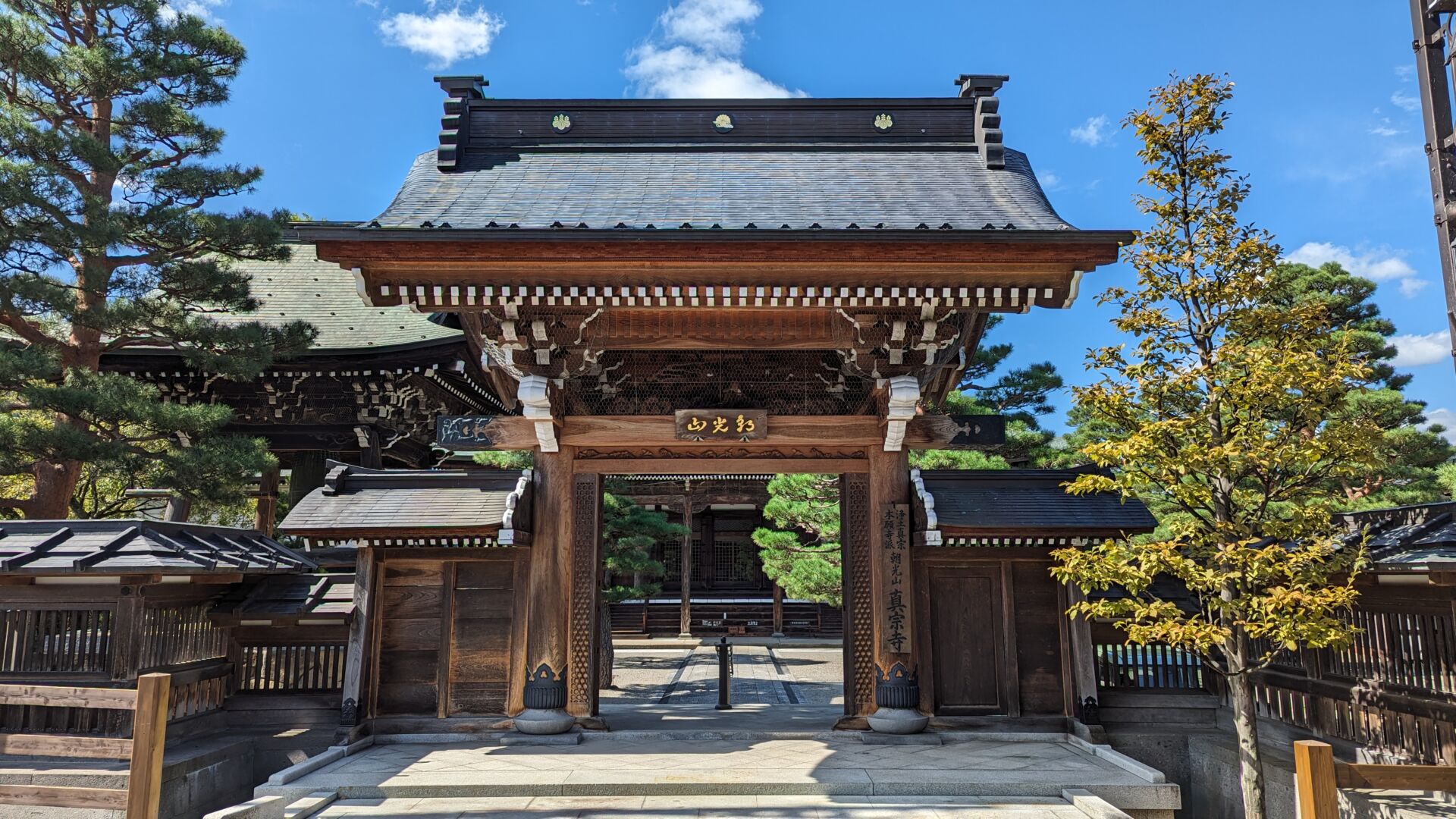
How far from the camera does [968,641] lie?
968 centimetres

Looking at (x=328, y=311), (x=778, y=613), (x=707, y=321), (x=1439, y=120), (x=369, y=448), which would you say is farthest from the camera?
(x=778, y=613)

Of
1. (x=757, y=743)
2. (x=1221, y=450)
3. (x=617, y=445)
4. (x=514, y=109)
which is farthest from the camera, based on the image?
(x=514, y=109)

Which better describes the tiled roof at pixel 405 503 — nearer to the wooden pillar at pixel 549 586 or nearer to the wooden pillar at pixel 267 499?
the wooden pillar at pixel 549 586

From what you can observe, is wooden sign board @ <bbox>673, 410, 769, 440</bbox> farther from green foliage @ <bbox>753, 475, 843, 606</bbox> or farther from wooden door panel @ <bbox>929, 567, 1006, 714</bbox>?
green foliage @ <bbox>753, 475, 843, 606</bbox>

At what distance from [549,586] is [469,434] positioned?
1.85 metres

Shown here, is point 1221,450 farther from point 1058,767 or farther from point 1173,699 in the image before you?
point 1173,699

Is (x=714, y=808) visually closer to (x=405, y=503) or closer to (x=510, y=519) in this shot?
(x=510, y=519)

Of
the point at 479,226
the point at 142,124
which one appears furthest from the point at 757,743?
the point at 142,124

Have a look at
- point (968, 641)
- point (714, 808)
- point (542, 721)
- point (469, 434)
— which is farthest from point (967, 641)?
point (469, 434)

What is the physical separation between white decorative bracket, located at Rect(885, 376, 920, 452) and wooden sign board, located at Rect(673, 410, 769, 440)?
1.34m

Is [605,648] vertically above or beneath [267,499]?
beneath

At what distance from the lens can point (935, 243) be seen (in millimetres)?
7914

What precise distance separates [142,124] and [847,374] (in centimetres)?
1004

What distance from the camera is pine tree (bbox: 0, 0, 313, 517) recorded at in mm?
10484
